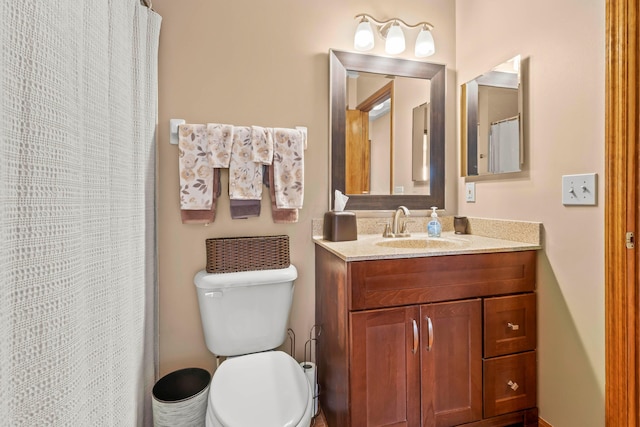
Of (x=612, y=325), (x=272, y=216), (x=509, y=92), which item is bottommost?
(x=612, y=325)

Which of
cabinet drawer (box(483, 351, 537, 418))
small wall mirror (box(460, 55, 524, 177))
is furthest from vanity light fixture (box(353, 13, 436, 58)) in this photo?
cabinet drawer (box(483, 351, 537, 418))

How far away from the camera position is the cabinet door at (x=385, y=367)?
112 centimetres

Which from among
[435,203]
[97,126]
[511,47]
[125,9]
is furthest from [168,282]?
[511,47]

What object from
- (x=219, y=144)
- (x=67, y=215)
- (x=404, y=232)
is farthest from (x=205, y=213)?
(x=404, y=232)

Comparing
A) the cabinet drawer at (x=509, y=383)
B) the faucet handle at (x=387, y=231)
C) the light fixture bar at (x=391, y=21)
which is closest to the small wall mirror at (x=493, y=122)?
the light fixture bar at (x=391, y=21)

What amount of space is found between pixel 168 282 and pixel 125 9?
114cm

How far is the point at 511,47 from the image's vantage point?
1.47m

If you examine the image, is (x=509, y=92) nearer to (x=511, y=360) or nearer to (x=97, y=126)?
(x=511, y=360)

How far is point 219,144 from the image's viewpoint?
4.71ft

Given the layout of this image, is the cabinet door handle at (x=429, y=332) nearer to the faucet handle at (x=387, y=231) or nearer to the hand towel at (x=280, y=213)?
the faucet handle at (x=387, y=231)

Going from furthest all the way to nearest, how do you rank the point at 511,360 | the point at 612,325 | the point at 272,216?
the point at 272,216 → the point at 511,360 → the point at 612,325

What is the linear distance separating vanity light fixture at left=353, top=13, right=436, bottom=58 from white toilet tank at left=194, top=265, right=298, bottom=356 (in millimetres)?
1288

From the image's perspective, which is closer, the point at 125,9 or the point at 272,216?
the point at 125,9

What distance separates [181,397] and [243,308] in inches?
19.8
